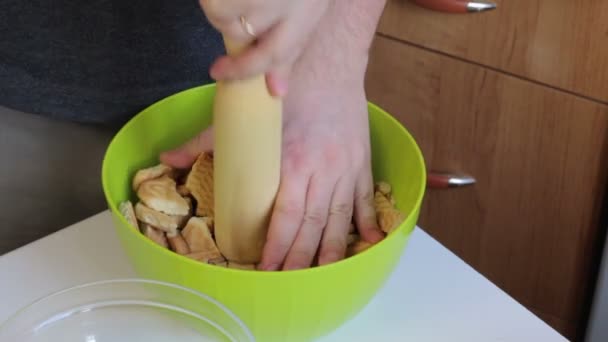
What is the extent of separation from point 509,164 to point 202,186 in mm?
798

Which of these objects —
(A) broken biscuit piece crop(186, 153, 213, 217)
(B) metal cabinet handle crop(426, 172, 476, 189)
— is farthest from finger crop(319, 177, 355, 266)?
(B) metal cabinet handle crop(426, 172, 476, 189)

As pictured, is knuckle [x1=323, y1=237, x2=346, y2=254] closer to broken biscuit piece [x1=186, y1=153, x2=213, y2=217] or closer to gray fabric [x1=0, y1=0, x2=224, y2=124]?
broken biscuit piece [x1=186, y1=153, x2=213, y2=217]

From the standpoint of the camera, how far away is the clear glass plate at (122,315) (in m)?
0.49

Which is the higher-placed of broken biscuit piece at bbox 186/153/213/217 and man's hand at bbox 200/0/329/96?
man's hand at bbox 200/0/329/96

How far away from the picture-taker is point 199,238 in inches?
23.3

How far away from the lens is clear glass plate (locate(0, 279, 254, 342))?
49cm

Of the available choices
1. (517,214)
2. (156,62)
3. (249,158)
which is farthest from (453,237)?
(249,158)

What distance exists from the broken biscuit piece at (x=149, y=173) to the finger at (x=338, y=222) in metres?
0.15

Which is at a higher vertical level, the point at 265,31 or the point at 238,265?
the point at 265,31

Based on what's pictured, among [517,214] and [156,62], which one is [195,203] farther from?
[517,214]

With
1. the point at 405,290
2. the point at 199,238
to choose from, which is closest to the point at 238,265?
the point at 199,238

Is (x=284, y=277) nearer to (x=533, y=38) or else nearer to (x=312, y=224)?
(x=312, y=224)

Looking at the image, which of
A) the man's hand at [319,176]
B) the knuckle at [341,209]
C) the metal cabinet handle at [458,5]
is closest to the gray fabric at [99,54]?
the man's hand at [319,176]

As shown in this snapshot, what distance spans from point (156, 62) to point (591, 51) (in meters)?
0.70
